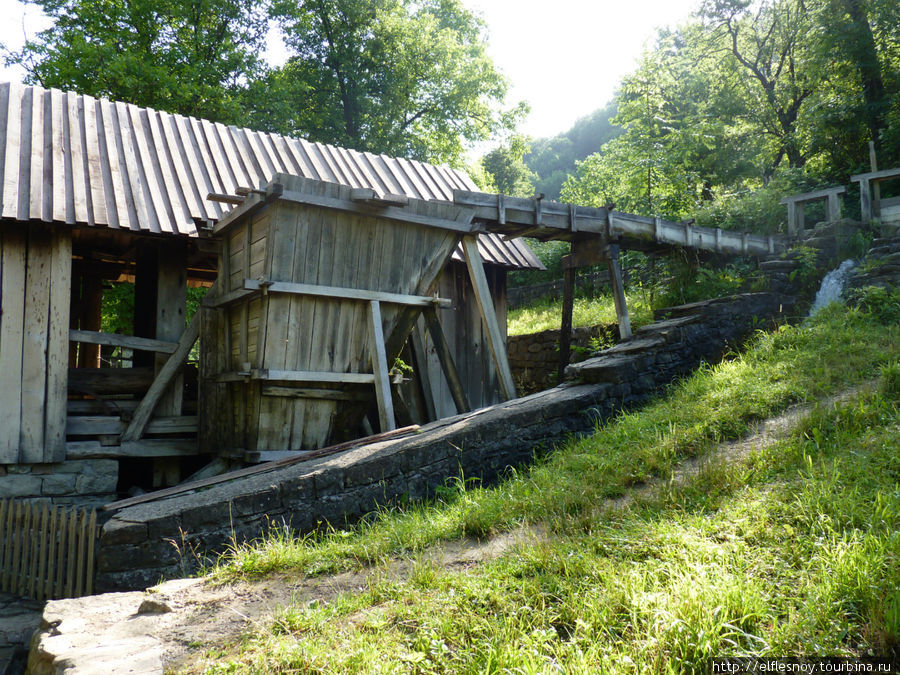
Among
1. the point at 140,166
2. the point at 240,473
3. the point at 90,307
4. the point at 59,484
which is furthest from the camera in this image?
the point at 90,307

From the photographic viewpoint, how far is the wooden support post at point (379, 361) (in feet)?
23.8

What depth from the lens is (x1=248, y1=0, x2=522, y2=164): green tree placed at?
2417 cm

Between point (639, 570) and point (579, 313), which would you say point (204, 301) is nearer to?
point (639, 570)

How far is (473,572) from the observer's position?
3.53m

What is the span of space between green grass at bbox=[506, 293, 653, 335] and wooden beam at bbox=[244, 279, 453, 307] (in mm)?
4446

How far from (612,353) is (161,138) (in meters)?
7.53

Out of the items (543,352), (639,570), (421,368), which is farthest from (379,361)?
(543,352)

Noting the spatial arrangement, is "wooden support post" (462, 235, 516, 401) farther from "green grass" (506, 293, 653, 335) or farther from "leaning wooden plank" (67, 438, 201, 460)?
"leaning wooden plank" (67, 438, 201, 460)

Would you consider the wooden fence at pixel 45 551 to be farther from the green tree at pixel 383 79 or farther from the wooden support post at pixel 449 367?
the green tree at pixel 383 79

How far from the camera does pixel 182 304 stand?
8.55 meters

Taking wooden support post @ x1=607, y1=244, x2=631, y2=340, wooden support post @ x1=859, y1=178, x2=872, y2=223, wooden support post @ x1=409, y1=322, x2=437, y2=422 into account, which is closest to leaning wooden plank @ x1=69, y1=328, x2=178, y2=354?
wooden support post @ x1=409, y1=322, x2=437, y2=422

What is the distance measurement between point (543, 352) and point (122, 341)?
8054 mm

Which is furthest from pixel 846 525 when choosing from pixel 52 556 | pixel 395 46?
pixel 395 46

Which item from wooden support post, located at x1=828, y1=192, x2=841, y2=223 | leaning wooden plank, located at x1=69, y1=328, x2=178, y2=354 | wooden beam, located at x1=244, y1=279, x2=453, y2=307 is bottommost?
leaning wooden plank, located at x1=69, y1=328, x2=178, y2=354
